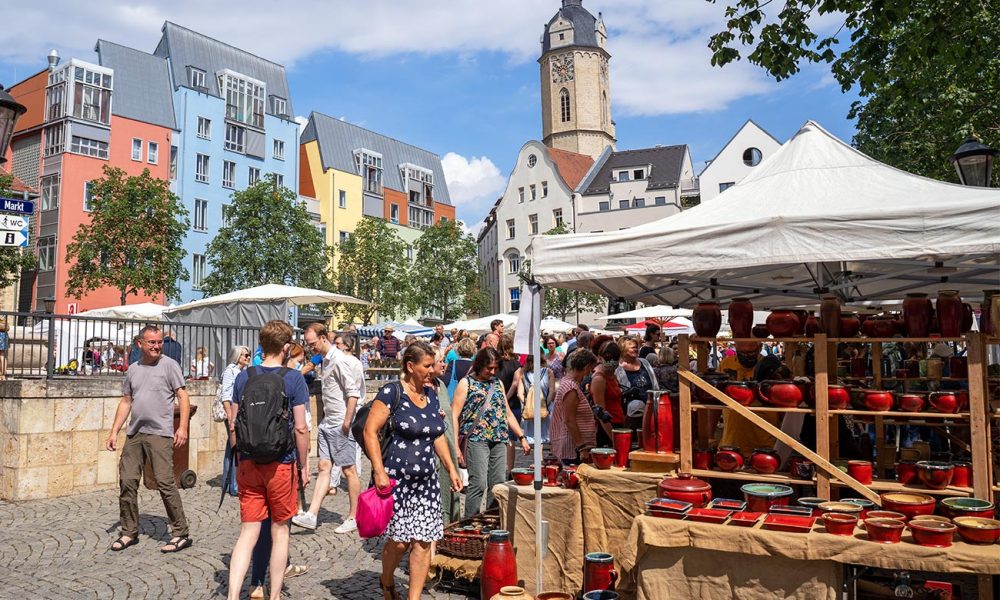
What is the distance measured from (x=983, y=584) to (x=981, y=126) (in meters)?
13.8

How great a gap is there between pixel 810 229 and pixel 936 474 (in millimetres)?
1629

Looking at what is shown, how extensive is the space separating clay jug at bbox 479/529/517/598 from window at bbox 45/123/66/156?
4097 centimetres

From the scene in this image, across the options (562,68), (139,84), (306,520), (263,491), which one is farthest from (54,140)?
(562,68)

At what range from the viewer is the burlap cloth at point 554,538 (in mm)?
5387

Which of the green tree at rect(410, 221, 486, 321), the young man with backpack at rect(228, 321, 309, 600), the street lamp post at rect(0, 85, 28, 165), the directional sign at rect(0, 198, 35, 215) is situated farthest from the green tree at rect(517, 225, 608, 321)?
the young man with backpack at rect(228, 321, 309, 600)

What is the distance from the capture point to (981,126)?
49.8 feet

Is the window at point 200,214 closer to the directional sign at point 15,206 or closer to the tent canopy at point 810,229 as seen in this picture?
the directional sign at point 15,206

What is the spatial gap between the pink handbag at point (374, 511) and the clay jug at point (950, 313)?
3489 millimetres

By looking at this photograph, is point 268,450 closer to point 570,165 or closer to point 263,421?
point 263,421

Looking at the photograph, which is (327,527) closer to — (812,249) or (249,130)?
(812,249)

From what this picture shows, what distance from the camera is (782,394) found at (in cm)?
491

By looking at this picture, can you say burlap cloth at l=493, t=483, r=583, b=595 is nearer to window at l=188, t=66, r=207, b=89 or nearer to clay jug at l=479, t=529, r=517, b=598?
clay jug at l=479, t=529, r=517, b=598

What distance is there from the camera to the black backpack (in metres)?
4.85

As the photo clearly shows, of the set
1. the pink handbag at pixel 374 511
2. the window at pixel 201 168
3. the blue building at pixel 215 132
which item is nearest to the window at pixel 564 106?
the blue building at pixel 215 132
